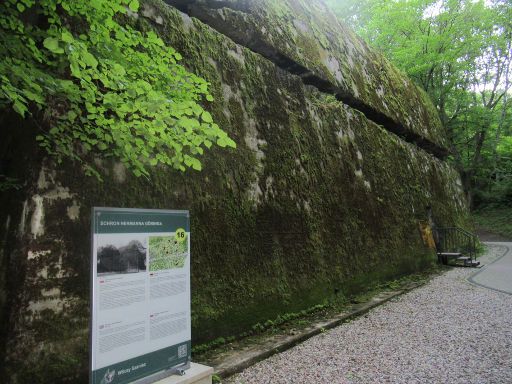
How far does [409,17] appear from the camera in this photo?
16.4 metres

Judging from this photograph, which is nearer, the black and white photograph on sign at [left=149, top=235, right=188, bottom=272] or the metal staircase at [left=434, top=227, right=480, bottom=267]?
the black and white photograph on sign at [left=149, top=235, right=188, bottom=272]

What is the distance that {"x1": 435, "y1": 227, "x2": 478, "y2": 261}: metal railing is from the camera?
417 inches

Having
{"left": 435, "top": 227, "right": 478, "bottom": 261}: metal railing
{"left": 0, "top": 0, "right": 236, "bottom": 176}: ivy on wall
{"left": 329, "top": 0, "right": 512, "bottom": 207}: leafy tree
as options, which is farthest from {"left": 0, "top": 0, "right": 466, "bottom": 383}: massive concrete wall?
{"left": 329, "top": 0, "right": 512, "bottom": 207}: leafy tree

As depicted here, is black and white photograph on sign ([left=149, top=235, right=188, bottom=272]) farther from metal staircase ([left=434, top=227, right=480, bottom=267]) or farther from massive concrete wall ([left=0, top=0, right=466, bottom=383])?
metal staircase ([left=434, top=227, right=480, bottom=267])

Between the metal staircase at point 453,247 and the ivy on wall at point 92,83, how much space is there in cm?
950

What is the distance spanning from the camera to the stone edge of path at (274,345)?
3.41 meters

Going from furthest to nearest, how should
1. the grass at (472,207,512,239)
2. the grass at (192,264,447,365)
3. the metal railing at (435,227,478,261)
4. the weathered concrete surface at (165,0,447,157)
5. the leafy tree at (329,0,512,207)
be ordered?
the grass at (472,207,512,239), the leafy tree at (329,0,512,207), the metal railing at (435,227,478,261), the weathered concrete surface at (165,0,447,157), the grass at (192,264,447,365)

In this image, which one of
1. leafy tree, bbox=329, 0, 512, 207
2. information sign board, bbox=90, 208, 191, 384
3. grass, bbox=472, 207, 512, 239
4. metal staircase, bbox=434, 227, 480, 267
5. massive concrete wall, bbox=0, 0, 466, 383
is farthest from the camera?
grass, bbox=472, 207, 512, 239

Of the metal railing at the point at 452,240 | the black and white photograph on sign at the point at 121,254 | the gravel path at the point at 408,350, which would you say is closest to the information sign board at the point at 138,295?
the black and white photograph on sign at the point at 121,254

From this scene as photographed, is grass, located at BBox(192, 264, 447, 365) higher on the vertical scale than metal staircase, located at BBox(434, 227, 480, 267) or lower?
lower

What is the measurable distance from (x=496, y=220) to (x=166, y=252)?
81.9 feet

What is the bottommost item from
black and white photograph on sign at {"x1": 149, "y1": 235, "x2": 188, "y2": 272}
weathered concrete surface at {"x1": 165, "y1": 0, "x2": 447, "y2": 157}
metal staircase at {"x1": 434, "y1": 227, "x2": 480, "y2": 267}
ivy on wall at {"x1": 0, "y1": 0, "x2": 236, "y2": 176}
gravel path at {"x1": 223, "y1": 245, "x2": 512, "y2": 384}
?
gravel path at {"x1": 223, "y1": 245, "x2": 512, "y2": 384}

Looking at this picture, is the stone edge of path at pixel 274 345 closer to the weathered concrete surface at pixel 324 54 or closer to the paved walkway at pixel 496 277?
the paved walkway at pixel 496 277

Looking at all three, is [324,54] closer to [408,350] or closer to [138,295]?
[408,350]
